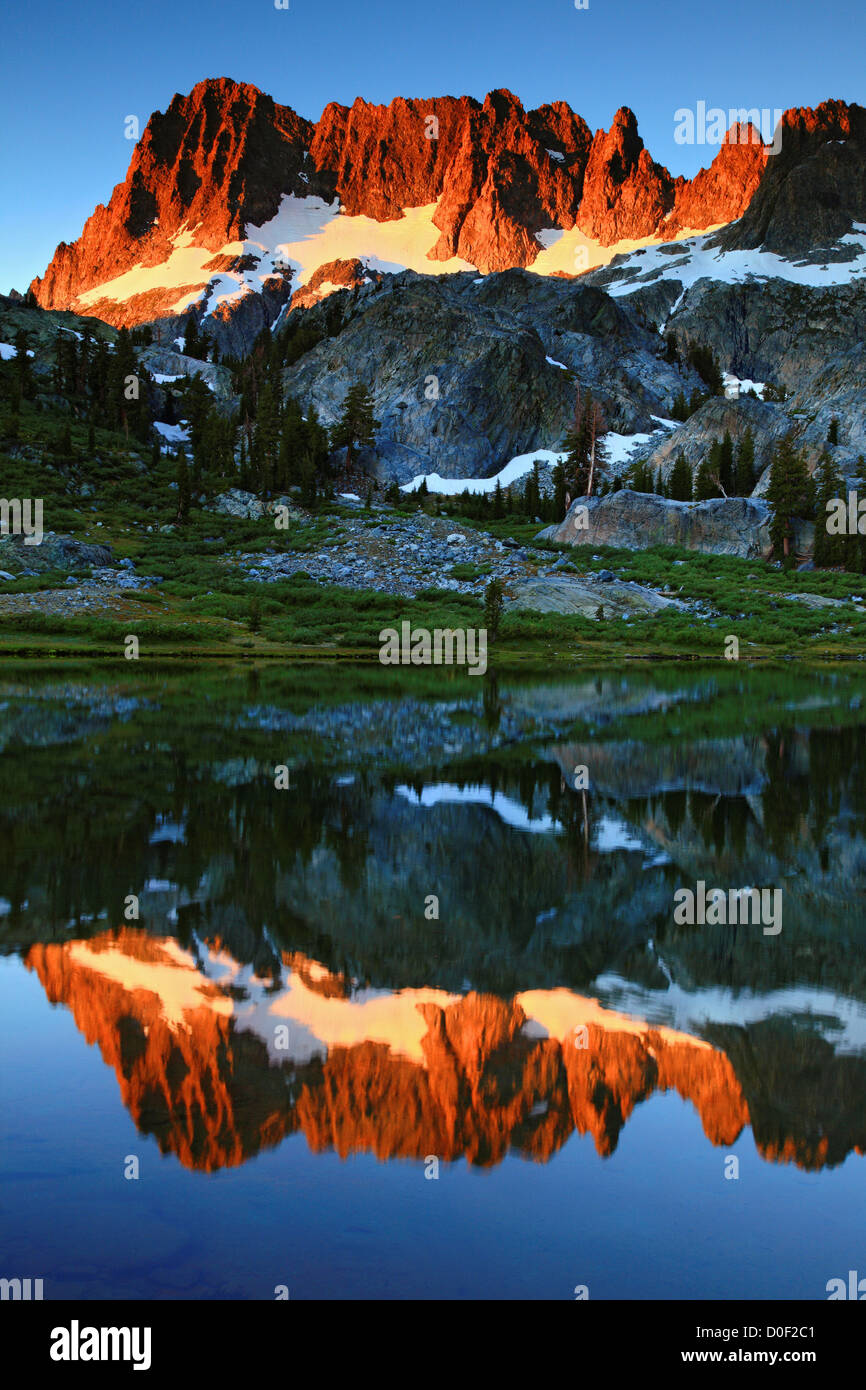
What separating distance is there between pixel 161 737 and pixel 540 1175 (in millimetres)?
20170

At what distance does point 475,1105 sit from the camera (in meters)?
6.27

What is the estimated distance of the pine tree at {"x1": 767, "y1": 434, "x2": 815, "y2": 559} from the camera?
10512 cm

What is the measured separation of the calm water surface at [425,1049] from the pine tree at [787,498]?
96399mm

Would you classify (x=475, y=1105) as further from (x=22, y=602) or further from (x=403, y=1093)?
(x=22, y=602)

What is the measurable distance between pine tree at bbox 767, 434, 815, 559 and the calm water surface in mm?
96399

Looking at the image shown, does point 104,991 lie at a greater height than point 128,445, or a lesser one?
lesser

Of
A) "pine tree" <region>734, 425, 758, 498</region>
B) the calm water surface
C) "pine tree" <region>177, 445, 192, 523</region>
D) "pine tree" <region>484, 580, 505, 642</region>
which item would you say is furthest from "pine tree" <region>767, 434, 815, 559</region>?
the calm water surface

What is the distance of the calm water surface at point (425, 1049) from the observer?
16.3 feet

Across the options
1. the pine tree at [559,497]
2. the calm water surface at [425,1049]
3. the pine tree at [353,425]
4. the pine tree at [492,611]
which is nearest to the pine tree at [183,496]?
the pine tree at [353,425]

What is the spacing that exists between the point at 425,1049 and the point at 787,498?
108583 millimetres

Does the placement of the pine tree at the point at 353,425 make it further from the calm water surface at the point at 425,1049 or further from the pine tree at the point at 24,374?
the calm water surface at the point at 425,1049

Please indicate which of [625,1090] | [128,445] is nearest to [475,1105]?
[625,1090]

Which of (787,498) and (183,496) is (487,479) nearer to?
(787,498)

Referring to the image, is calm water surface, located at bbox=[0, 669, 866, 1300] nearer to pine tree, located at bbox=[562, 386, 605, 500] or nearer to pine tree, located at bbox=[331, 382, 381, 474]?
pine tree, located at bbox=[562, 386, 605, 500]
